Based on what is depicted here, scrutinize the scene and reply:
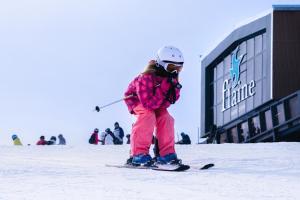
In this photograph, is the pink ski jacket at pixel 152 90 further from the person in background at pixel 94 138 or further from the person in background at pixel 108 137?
the person in background at pixel 94 138

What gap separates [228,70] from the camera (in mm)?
37438

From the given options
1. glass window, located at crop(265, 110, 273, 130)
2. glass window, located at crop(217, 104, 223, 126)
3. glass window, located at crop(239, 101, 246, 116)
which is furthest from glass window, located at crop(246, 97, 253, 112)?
glass window, located at crop(265, 110, 273, 130)

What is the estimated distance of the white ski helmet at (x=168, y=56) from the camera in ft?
21.3

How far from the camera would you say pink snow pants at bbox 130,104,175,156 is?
6469 mm

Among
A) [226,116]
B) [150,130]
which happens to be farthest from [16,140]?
[226,116]

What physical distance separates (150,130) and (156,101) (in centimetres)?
27

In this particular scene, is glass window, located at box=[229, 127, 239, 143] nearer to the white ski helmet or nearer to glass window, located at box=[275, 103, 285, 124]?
glass window, located at box=[275, 103, 285, 124]

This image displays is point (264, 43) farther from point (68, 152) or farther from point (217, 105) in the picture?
point (68, 152)

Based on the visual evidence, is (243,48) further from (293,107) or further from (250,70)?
(293,107)

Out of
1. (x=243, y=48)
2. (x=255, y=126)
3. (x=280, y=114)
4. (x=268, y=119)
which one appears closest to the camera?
(x=280, y=114)

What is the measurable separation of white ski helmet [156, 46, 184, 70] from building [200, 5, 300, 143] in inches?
485

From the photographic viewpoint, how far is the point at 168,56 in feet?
21.3

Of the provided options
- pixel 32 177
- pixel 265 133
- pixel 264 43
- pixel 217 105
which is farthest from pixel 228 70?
pixel 32 177

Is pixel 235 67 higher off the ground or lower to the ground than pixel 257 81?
higher
